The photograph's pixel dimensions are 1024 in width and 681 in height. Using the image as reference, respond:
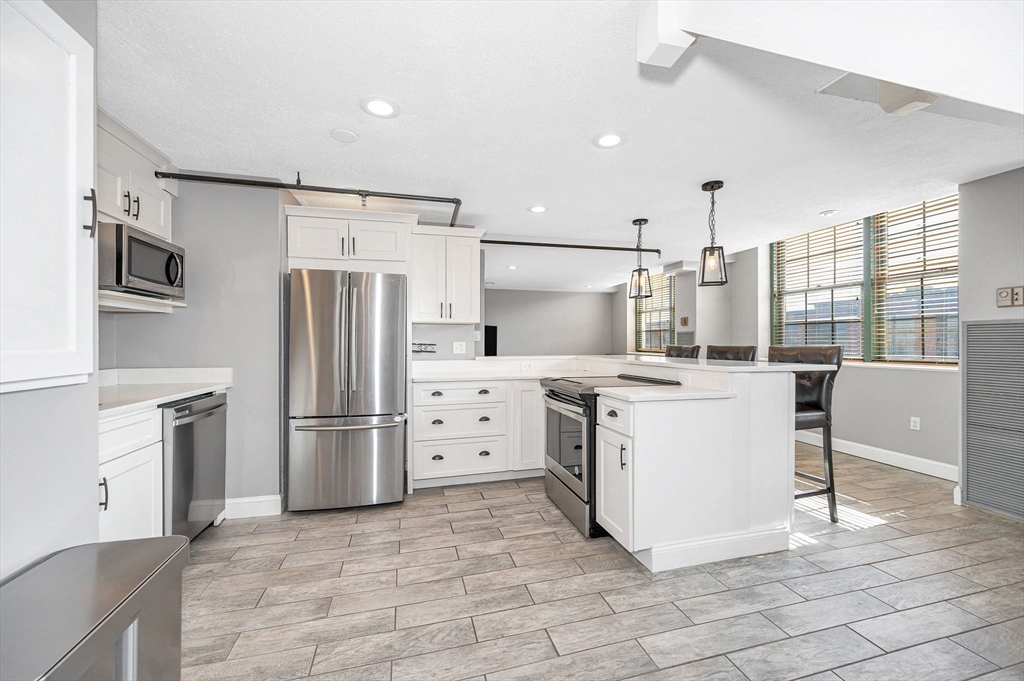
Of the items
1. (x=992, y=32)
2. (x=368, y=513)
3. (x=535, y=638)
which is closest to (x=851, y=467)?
(x=535, y=638)

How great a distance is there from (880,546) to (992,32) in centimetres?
297

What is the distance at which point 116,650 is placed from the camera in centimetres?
82

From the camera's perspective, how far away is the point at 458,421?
3.77 metres

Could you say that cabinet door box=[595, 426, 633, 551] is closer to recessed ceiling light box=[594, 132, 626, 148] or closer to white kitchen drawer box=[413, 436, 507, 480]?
white kitchen drawer box=[413, 436, 507, 480]

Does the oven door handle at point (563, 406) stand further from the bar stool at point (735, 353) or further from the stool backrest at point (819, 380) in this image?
the bar stool at point (735, 353)

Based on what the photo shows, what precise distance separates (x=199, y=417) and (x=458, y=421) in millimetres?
1814

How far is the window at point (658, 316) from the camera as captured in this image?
302 inches

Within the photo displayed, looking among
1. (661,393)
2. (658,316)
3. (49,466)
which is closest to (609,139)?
(661,393)

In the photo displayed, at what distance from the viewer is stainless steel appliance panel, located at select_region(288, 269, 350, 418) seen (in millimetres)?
3137

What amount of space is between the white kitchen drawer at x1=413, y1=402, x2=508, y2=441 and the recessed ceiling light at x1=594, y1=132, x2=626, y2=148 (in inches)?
87.1

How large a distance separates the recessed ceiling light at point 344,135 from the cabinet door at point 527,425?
2.27 metres

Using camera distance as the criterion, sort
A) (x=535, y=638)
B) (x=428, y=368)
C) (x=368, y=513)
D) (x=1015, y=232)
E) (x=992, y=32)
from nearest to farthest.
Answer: (x=992, y=32)
(x=535, y=638)
(x=1015, y=232)
(x=368, y=513)
(x=428, y=368)

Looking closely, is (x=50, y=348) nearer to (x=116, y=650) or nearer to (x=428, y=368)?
(x=116, y=650)

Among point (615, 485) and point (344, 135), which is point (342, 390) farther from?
point (615, 485)
